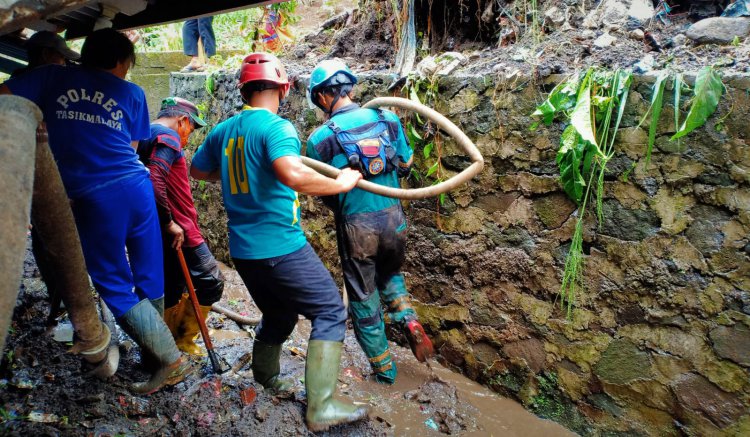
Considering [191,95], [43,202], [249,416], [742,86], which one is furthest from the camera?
[191,95]

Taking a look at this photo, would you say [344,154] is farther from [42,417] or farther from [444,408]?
[42,417]

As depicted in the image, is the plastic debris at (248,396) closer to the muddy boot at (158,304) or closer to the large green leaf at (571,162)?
the muddy boot at (158,304)

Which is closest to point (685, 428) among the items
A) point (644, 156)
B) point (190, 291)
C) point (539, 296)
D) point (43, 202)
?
point (539, 296)

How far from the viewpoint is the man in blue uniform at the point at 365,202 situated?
327 cm

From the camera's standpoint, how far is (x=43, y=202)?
168 cm

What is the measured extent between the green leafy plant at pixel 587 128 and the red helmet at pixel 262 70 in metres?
1.52

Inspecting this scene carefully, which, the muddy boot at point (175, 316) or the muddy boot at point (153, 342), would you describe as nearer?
the muddy boot at point (153, 342)

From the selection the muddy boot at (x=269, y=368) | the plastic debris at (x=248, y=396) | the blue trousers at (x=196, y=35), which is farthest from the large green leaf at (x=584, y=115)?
the blue trousers at (x=196, y=35)

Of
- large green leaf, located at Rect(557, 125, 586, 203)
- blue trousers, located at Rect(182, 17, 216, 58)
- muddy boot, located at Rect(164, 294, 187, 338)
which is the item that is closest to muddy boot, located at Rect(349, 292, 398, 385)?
muddy boot, located at Rect(164, 294, 187, 338)

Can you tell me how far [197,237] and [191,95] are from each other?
3.35m

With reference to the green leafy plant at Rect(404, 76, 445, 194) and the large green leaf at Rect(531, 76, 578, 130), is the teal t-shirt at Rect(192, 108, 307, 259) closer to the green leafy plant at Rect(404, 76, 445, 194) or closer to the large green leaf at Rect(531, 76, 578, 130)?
the green leafy plant at Rect(404, 76, 445, 194)

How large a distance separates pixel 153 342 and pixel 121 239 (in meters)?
0.59

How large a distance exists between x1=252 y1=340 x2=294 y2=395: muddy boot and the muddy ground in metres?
0.08

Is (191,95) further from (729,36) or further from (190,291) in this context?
(729,36)
